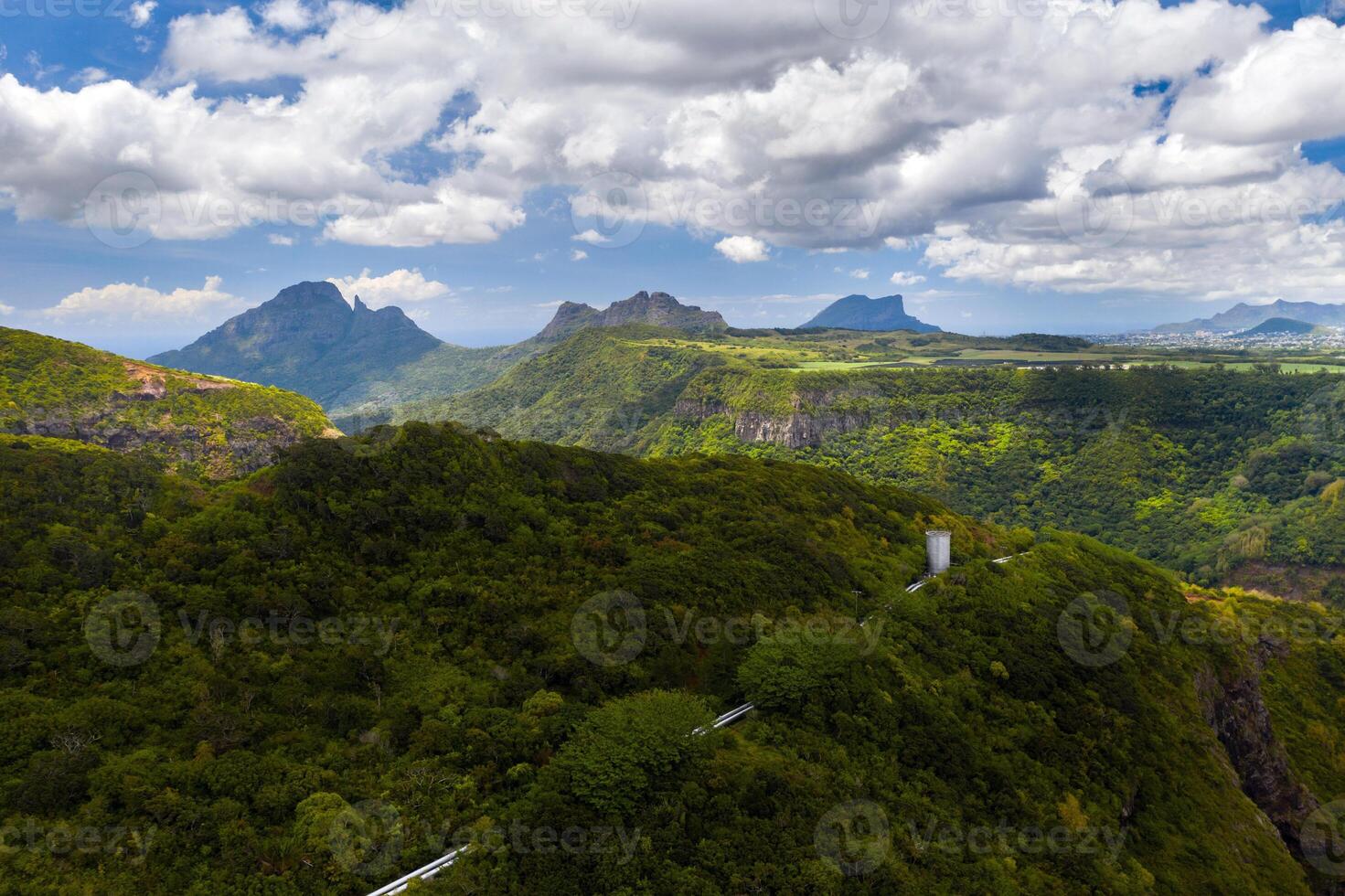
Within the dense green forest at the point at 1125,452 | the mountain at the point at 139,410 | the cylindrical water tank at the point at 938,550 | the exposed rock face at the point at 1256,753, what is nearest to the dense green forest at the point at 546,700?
the exposed rock face at the point at 1256,753

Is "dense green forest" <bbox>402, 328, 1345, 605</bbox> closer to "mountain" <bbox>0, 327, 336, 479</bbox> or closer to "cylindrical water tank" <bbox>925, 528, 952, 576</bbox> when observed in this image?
"cylindrical water tank" <bbox>925, 528, 952, 576</bbox>

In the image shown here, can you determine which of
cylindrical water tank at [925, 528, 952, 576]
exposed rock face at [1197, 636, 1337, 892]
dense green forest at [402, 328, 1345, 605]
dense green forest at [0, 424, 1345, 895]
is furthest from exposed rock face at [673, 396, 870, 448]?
exposed rock face at [1197, 636, 1337, 892]

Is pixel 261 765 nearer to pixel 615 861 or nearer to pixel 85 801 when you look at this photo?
pixel 85 801

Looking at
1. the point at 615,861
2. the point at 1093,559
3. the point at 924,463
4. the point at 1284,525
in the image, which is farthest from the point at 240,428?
the point at 1284,525

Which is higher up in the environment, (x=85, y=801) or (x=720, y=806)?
(x=85, y=801)

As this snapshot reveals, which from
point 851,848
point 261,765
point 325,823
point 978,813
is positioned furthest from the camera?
point 978,813

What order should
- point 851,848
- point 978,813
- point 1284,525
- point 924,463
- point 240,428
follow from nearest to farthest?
point 851,848
point 978,813
point 240,428
point 1284,525
point 924,463

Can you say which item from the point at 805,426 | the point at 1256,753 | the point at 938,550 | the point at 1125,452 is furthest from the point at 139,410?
the point at 1125,452
